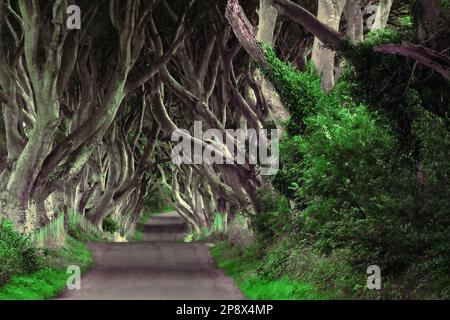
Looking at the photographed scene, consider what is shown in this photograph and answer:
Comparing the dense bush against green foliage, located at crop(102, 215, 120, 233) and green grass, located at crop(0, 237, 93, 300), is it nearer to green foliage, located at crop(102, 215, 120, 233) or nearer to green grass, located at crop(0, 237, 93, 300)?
green grass, located at crop(0, 237, 93, 300)

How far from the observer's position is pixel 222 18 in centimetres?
2712

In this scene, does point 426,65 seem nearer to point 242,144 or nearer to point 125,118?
point 242,144

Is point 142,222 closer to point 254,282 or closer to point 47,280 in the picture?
point 47,280

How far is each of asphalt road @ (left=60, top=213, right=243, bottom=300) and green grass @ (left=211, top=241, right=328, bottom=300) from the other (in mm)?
281

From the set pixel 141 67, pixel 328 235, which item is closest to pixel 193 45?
pixel 141 67

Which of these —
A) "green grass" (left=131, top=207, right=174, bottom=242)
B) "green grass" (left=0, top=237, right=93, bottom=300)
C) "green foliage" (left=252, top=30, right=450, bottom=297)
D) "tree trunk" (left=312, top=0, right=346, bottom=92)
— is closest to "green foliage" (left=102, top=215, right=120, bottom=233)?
"green grass" (left=131, top=207, right=174, bottom=242)

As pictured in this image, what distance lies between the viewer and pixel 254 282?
18.2 meters

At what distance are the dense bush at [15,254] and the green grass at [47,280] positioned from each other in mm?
179

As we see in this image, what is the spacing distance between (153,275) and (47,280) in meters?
3.13

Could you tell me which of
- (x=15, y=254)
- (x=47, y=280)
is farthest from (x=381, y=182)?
(x=15, y=254)

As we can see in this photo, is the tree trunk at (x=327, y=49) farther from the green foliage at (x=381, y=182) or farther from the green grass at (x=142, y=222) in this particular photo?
the green grass at (x=142, y=222)

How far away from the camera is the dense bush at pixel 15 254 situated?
1750 centimetres

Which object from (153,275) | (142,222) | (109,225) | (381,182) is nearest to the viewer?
(381,182)

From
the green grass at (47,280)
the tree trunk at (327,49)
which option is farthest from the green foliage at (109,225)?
the tree trunk at (327,49)
